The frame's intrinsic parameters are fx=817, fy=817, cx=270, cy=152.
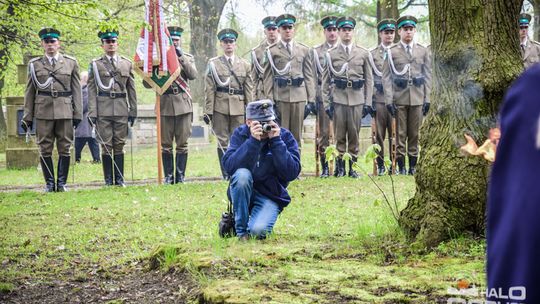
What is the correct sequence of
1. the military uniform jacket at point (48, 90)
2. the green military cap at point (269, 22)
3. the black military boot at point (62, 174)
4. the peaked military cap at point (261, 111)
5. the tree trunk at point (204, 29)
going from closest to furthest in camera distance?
the peaked military cap at point (261, 111) → the military uniform jacket at point (48, 90) → the black military boot at point (62, 174) → the green military cap at point (269, 22) → the tree trunk at point (204, 29)

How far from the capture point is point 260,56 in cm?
1350

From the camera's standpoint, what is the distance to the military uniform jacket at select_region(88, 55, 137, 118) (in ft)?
42.4

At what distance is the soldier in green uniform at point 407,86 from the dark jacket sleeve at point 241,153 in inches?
290

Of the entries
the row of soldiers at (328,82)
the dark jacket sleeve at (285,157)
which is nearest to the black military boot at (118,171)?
the row of soldiers at (328,82)

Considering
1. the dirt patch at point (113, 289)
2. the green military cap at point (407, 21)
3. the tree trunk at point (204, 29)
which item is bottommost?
the dirt patch at point (113, 289)

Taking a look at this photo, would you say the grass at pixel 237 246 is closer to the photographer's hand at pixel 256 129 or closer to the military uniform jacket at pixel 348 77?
the photographer's hand at pixel 256 129

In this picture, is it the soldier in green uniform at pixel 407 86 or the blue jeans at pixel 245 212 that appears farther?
the soldier in green uniform at pixel 407 86

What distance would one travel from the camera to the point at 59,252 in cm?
731

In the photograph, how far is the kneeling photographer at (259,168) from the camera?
6449 mm

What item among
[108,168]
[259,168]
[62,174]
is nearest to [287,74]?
[108,168]

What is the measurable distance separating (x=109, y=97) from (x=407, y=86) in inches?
193

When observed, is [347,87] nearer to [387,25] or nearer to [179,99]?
[387,25]

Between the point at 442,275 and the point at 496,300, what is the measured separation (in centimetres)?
322

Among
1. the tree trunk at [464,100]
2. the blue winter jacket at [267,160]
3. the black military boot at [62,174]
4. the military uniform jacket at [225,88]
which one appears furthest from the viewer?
the military uniform jacket at [225,88]
